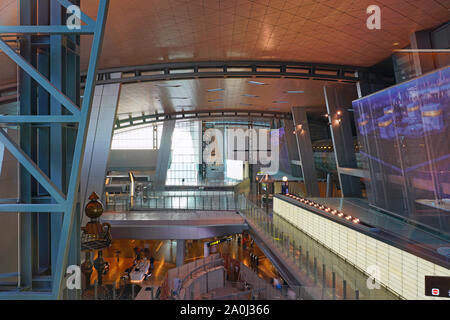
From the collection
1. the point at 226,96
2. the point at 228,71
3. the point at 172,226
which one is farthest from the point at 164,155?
the point at 228,71

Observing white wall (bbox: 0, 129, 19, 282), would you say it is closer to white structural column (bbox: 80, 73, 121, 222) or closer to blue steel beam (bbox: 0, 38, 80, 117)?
blue steel beam (bbox: 0, 38, 80, 117)

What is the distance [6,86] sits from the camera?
14211mm

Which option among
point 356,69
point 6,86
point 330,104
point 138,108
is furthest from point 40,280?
point 138,108

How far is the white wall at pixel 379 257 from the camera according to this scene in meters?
5.66

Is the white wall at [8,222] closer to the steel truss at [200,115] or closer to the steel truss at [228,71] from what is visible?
the steel truss at [228,71]

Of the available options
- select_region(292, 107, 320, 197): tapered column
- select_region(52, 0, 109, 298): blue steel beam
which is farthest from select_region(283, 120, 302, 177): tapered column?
select_region(52, 0, 109, 298): blue steel beam

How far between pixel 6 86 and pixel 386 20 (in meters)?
16.9

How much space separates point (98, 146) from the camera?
15.8m

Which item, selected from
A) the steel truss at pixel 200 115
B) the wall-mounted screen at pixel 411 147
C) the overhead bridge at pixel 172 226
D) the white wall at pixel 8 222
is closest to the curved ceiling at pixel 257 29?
the wall-mounted screen at pixel 411 147

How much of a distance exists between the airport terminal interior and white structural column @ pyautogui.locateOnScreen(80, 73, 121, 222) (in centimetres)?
8

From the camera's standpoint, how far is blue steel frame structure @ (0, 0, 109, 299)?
3873 mm

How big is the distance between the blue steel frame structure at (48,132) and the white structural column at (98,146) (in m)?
11.8

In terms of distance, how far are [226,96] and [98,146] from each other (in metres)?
12.1

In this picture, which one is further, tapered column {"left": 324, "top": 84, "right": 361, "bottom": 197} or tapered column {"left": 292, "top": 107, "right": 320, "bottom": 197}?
tapered column {"left": 292, "top": 107, "right": 320, "bottom": 197}
